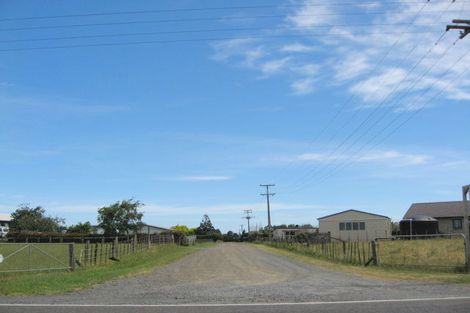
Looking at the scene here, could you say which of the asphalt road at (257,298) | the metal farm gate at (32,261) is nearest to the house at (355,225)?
the metal farm gate at (32,261)

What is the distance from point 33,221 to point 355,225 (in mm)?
62825

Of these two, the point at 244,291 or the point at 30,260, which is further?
the point at 30,260

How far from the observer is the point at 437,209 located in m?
76.0

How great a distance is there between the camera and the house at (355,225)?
76688 mm

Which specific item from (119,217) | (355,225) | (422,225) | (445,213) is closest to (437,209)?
(445,213)

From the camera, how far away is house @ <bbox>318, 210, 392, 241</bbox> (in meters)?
76.7

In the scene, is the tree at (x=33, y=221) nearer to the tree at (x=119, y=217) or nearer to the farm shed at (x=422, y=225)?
the tree at (x=119, y=217)

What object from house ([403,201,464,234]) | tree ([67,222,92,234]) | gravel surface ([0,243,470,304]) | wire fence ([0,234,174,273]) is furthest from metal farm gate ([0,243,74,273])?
tree ([67,222,92,234])

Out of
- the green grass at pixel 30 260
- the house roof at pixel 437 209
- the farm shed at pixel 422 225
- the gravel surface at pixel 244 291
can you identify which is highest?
the house roof at pixel 437 209

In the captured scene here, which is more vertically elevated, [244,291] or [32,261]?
[32,261]

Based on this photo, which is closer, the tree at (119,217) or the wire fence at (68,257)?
the wire fence at (68,257)

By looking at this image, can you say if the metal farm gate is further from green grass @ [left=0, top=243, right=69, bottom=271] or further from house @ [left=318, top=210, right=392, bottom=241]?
house @ [left=318, top=210, right=392, bottom=241]

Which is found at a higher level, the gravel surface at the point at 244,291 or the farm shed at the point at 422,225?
the farm shed at the point at 422,225

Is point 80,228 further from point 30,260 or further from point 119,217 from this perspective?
point 30,260
